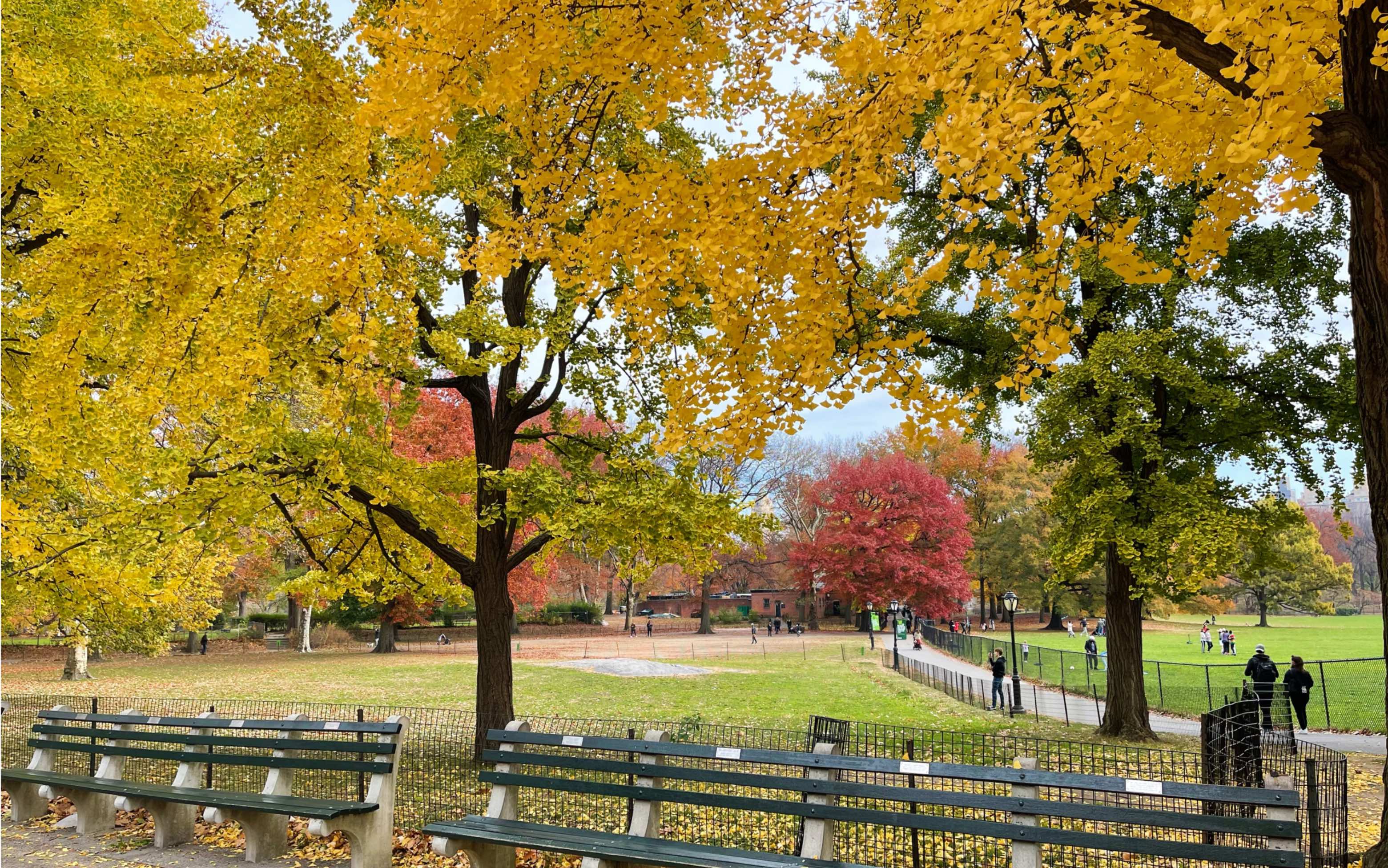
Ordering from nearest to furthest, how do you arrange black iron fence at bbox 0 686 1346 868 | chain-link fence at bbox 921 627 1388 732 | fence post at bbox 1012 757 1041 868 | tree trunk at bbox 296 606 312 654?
1. fence post at bbox 1012 757 1041 868
2. black iron fence at bbox 0 686 1346 868
3. chain-link fence at bbox 921 627 1388 732
4. tree trunk at bbox 296 606 312 654

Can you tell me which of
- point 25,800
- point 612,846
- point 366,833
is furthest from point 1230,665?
point 25,800

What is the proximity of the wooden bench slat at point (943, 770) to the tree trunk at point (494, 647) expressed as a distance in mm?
5315

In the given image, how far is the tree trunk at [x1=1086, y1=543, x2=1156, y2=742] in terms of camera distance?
13.9 meters

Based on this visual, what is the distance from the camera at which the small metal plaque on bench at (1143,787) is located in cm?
368

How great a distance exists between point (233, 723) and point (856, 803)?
4.98 metres

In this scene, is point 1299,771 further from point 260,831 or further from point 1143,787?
point 260,831

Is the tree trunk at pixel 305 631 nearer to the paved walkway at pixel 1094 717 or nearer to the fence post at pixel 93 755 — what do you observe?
the paved walkway at pixel 1094 717

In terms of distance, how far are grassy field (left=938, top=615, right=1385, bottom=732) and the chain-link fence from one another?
Result: 0.16 ft

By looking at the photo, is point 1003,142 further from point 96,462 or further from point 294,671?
point 294,671

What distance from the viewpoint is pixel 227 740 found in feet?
22.1

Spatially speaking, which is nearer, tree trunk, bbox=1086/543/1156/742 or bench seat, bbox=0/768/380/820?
bench seat, bbox=0/768/380/820

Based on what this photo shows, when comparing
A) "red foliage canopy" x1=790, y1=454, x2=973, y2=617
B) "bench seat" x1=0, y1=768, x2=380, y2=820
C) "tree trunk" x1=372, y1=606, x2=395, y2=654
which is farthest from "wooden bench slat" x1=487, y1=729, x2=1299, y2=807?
"red foliage canopy" x1=790, y1=454, x2=973, y2=617

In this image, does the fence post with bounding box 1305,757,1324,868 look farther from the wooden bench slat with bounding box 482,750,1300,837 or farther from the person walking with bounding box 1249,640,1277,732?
the person walking with bounding box 1249,640,1277,732

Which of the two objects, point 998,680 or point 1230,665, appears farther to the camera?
point 1230,665
